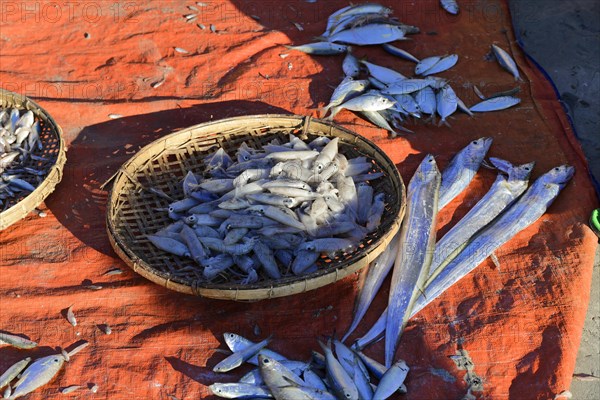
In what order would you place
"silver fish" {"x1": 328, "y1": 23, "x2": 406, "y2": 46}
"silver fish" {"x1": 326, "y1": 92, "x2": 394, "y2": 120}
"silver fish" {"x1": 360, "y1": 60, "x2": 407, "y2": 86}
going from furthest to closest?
"silver fish" {"x1": 328, "y1": 23, "x2": 406, "y2": 46}, "silver fish" {"x1": 360, "y1": 60, "x2": 407, "y2": 86}, "silver fish" {"x1": 326, "y1": 92, "x2": 394, "y2": 120}

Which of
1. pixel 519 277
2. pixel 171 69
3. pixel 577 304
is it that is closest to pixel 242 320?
pixel 519 277

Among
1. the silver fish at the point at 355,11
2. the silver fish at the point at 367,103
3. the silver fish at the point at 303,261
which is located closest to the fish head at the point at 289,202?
the silver fish at the point at 303,261

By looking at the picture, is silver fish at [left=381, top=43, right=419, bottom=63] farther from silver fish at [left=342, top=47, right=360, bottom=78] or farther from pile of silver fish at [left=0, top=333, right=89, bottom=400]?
pile of silver fish at [left=0, top=333, right=89, bottom=400]

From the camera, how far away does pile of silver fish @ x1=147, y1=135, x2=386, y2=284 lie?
3576 millimetres

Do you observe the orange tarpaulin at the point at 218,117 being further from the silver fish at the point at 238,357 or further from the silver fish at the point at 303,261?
the silver fish at the point at 303,261

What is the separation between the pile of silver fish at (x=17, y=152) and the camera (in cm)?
410

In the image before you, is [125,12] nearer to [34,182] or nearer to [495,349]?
[34,182]

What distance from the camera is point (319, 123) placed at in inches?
171

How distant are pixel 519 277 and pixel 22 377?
9.01 ft

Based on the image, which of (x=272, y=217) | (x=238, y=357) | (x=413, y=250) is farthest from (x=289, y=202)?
(x=238, y=357)

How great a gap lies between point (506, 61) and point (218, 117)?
2.45 m


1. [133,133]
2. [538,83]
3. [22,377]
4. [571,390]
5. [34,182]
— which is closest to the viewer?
[22,377]

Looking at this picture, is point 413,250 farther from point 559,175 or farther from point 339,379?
point 559,175

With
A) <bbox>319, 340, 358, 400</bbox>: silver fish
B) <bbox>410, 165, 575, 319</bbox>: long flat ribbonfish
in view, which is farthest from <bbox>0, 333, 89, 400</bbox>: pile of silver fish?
<bbox>410, 165, 575, 319</bbox>: long flat ribbonfish
